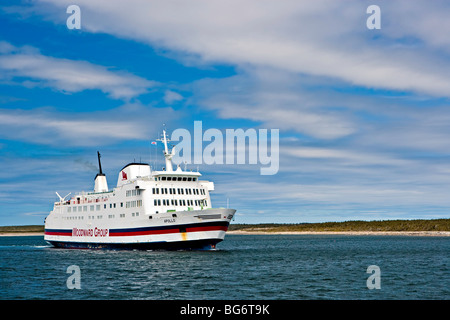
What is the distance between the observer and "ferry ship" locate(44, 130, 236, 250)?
168 feet

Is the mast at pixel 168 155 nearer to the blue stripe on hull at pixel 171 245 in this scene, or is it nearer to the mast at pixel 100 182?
the blue stripe on hull at pixel 171 245

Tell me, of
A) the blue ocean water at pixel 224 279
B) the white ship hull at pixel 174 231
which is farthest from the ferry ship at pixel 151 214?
the blue ocean water at pixel 224 279

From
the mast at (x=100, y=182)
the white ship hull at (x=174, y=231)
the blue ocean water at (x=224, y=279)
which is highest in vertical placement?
the mast at (x=100, y=182)

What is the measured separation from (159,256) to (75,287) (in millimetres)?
18497

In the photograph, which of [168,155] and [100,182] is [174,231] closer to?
[168,155]

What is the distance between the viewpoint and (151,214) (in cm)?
5412

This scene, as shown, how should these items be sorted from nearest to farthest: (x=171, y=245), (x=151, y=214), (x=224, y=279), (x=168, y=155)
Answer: (x=224, y=279), (x=171, y=245), (x=151, y=214), (x=168, y=155)

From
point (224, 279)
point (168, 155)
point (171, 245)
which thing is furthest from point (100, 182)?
point (224, 279)

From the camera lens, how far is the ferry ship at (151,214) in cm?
5134

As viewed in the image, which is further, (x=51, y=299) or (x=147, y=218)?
(x=147, y=218)

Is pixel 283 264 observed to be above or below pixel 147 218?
below
